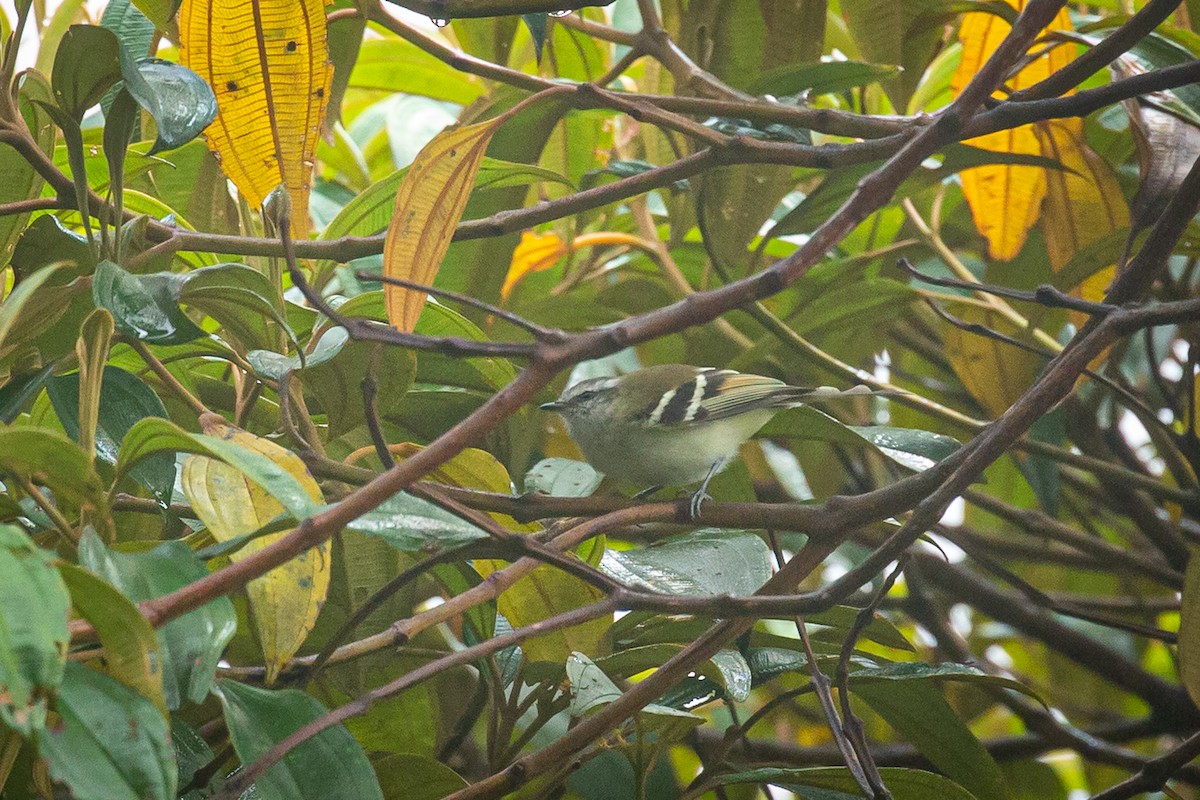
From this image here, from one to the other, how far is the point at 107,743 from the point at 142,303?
1.99 ft

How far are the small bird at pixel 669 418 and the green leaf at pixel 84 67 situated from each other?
1331 millimetres

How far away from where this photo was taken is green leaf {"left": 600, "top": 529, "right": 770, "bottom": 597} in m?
1.76

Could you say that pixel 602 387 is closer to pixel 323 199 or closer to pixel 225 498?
pixel 323 199

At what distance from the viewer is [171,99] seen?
1.40 meters

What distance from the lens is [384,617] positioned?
1884 millimetres

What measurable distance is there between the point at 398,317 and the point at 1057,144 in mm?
1657

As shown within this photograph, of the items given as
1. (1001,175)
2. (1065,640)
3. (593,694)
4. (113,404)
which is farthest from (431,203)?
(1065,640)

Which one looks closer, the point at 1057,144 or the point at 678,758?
the point at 1057,144

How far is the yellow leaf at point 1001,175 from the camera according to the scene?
98.0 inches

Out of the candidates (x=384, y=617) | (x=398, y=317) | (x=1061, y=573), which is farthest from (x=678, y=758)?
(x=398, y=317)

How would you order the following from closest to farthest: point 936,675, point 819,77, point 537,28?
point 936,675 < point 537,28 < point 819,77

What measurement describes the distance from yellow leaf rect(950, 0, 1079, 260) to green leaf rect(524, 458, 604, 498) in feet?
4.11

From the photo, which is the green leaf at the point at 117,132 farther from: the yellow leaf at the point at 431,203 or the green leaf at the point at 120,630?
the green leaf at the point at 120,630

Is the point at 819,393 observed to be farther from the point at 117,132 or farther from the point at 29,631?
the point at 29,631
